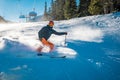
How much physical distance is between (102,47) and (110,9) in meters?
30.3

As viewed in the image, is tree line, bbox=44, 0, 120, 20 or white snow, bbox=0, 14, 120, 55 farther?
tree line, bbox=44, 0, 120, 20

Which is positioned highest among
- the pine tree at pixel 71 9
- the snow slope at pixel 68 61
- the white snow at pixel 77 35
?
the pine tree at pixel 71 9

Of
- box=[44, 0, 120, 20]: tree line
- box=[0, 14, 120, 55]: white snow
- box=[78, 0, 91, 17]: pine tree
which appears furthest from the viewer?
box=[78, 0, 91, 17]: pine tree

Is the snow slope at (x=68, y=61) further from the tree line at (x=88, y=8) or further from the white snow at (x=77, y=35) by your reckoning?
the tree line at (x=88, y=8)

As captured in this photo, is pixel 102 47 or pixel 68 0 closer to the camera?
pixel 102 47

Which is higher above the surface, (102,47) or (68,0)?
(68,0)

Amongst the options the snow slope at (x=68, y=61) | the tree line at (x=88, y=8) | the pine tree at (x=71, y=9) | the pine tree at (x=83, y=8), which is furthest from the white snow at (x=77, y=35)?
the pine tree at (x=71, y=9)

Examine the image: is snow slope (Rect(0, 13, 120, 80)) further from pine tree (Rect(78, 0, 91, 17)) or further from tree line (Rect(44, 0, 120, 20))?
pine tree (Rect(78, 0, 91, 17))

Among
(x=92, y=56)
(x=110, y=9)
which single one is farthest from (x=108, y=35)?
(x=110, y=9)

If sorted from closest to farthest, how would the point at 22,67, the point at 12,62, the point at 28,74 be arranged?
the point at 28,74, the point at 22,67, the point at 12,62

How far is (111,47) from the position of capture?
775 inches

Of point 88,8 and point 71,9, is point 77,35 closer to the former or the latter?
point 88,8

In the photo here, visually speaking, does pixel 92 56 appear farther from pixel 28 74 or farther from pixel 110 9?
pixel 110 9

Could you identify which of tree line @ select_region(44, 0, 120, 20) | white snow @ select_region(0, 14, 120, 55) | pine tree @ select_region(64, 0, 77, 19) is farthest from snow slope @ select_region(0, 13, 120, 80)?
pine tree @ select_region(64, 0, 77, 19)
